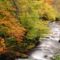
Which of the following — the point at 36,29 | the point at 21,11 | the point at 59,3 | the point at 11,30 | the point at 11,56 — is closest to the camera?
the point at 11,30

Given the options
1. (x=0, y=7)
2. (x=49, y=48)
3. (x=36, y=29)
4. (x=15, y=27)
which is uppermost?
(x=0, y=7)

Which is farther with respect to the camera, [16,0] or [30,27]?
[30,27]

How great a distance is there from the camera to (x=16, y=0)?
16203 millimetres

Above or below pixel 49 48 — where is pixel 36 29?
above

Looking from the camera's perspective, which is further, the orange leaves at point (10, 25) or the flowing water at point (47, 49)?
the flowing water at point (47, 49)

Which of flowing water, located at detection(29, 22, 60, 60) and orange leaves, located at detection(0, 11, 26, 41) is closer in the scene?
orange leaves, located at detection(0, 11, 26, 41)

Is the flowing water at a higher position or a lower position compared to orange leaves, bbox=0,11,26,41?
lower

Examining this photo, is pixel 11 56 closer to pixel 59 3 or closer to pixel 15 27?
pixel 15 27

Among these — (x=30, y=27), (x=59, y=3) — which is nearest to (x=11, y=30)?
(x=30, y=27)

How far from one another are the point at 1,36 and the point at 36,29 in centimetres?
429

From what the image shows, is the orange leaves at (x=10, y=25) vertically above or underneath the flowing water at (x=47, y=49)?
above

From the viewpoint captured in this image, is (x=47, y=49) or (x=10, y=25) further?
(x=47, y=49)

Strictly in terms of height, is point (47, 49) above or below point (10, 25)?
below

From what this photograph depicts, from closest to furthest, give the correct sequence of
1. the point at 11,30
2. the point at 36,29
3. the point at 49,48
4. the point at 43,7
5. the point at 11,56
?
1. the point at 11,30
2. the point at 11,56
3. the point at 36,29
4. the point at 49,48
5. the point at 43,7
